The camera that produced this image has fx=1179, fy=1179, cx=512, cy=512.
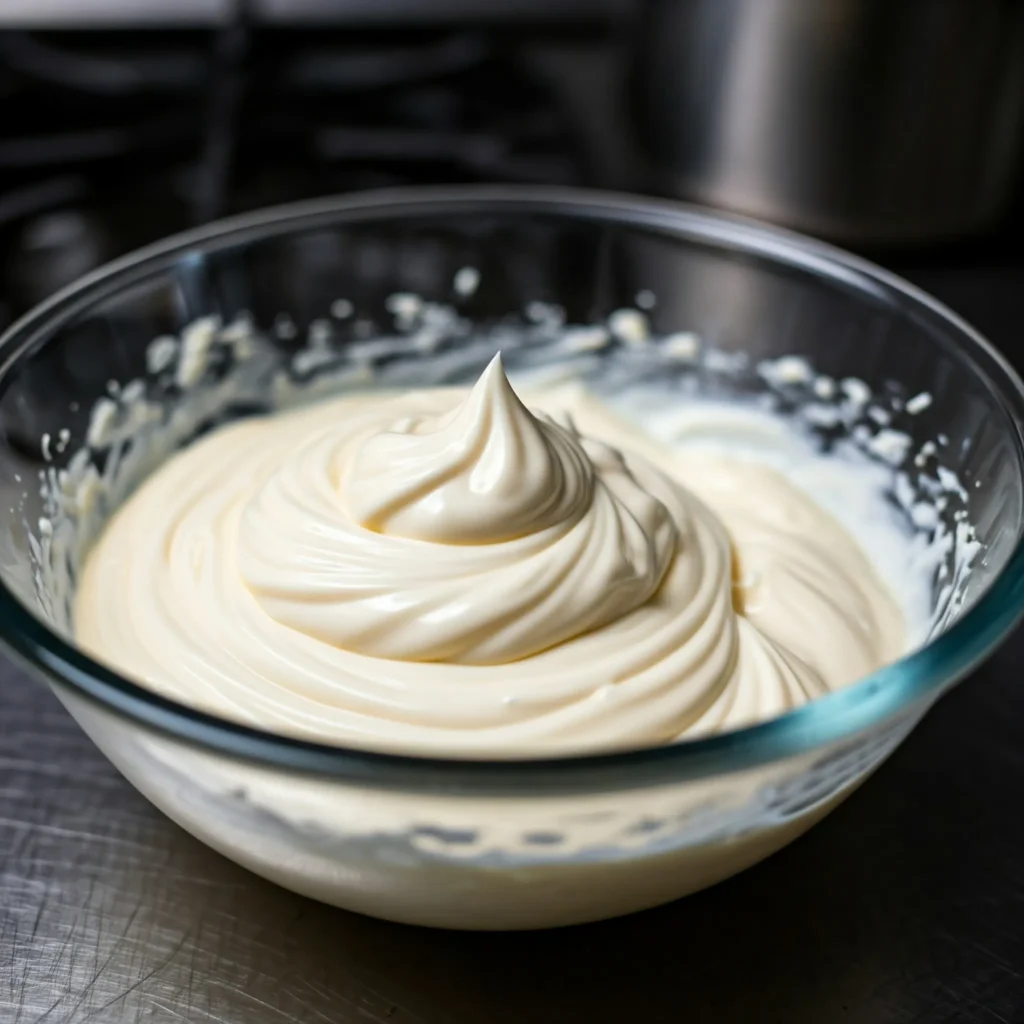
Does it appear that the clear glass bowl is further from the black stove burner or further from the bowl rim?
the black stove burner

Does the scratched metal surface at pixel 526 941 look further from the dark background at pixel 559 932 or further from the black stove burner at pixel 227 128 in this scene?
the black stove burner at pixel 227 128

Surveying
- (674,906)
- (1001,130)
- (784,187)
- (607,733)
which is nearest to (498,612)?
(607,733)

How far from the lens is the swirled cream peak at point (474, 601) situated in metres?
0.74

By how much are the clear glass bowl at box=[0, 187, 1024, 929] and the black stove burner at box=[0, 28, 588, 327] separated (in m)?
0.39

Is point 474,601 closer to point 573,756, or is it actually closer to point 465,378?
point 573,756

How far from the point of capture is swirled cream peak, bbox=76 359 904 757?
742 mm

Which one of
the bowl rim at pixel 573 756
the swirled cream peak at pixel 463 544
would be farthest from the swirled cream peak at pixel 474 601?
the bowl rim at pixel 573 756

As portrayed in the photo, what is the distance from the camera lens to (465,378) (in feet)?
4.06

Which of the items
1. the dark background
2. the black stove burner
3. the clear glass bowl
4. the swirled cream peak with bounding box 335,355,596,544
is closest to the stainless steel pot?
the black stove burner

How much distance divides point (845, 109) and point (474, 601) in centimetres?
92

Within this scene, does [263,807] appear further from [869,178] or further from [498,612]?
[869,178]

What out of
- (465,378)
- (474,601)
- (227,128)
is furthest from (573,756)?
(227,128)

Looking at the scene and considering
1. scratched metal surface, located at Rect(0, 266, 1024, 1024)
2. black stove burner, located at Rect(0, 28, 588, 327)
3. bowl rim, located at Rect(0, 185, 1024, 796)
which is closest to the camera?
bowl rim, located at Rect(0, 185, 1024, 796)

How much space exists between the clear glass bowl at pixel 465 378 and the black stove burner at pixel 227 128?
15.3 inches
